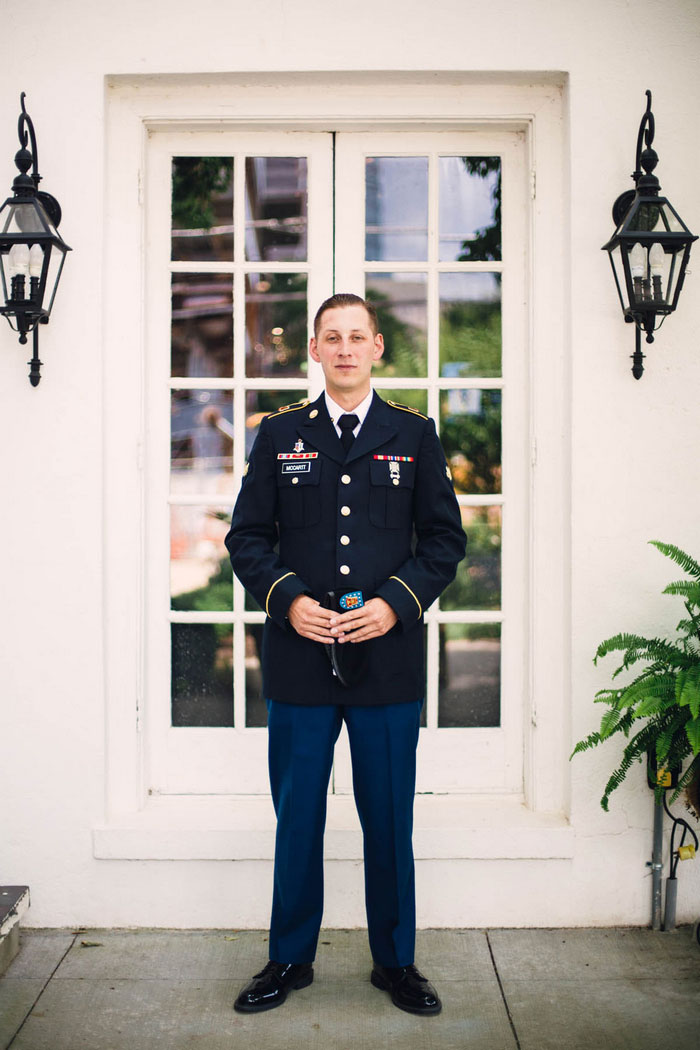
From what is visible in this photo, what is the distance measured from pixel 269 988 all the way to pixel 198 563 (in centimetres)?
148

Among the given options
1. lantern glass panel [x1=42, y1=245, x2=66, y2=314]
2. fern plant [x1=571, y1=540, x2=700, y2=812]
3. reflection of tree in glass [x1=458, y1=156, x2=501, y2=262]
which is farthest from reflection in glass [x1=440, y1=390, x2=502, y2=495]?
lantern glass panel [x1=42, y1=245, x2=66, y2=314]

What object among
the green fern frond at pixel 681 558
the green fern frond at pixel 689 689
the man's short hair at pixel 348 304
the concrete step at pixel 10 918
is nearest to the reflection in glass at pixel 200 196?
the man's short hair at pixel 348 304

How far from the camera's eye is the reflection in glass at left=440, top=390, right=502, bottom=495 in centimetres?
358

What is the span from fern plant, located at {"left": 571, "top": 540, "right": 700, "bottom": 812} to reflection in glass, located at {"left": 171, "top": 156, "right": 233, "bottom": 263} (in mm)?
1944

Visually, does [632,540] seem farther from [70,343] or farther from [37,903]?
[37,903]

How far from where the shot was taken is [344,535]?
2768 millimetres

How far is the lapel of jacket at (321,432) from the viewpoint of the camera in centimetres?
282

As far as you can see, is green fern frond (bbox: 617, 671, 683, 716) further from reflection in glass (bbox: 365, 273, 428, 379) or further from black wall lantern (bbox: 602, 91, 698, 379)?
reflection in glass (bbox: 365, 273, 428, 379)

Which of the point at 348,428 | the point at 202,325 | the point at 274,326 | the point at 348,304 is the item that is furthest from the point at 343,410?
the point at 202,325

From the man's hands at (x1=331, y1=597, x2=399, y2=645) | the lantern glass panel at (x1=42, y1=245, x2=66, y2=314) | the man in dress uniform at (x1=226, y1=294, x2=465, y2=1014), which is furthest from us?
the lantern glass panel at (x1=42, y1=245, x2=66, y2=314)

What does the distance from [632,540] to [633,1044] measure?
1.56 meters

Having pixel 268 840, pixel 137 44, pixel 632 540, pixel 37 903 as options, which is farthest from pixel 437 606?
pixel 137 44

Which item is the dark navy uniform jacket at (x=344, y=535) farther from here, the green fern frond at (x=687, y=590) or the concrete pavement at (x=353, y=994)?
the concrete pavement at (x=353, y=994)

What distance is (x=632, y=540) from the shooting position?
3357 mm
